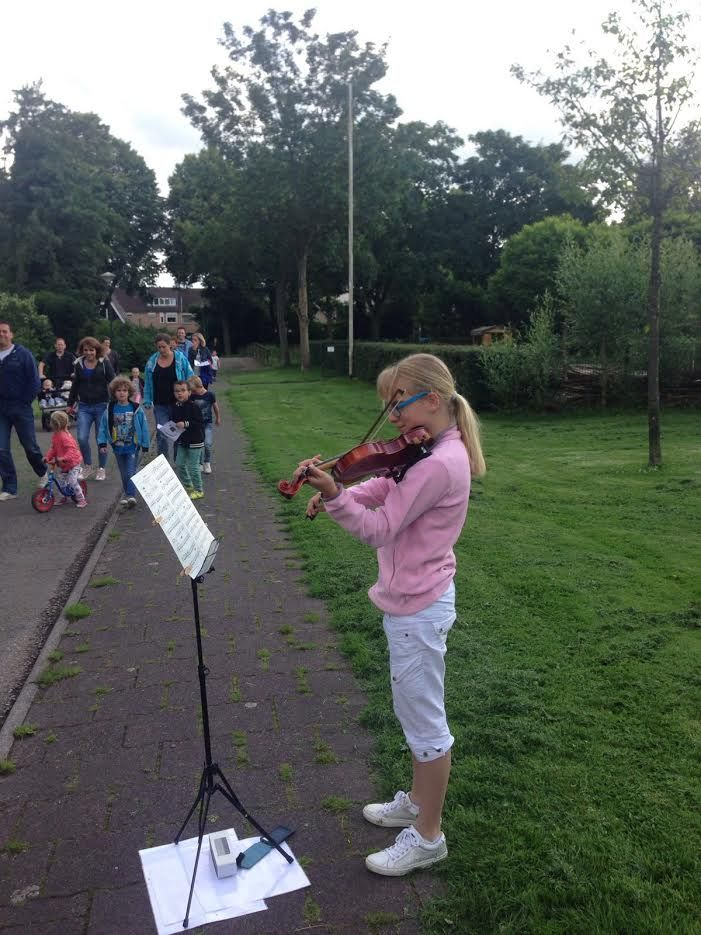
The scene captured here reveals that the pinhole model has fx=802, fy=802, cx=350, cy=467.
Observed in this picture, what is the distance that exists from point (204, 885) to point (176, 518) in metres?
1.43

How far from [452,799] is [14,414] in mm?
7994

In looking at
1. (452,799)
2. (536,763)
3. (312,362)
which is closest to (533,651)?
(536,763)

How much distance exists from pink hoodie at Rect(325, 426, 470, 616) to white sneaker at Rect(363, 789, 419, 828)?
90 centimetres

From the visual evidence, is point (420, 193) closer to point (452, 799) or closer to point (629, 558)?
point (629, 558)

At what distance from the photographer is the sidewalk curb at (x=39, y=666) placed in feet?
13.9

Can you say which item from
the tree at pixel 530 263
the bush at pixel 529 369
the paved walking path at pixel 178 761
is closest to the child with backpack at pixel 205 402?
the paved walking path at pixel 178 761

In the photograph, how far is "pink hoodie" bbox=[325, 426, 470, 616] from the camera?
292cm

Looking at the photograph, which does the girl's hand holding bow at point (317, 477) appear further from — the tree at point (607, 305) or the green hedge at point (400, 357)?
the green hedge at point (400, 357)

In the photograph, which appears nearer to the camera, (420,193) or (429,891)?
(429,891)

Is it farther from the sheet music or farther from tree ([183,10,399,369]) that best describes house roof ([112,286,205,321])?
the sheet music

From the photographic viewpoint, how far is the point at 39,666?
504 cm

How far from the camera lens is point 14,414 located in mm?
9758

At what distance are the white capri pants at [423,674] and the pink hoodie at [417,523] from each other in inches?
2.3

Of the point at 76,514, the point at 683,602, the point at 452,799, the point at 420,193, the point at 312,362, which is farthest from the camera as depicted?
the point at 420,193
